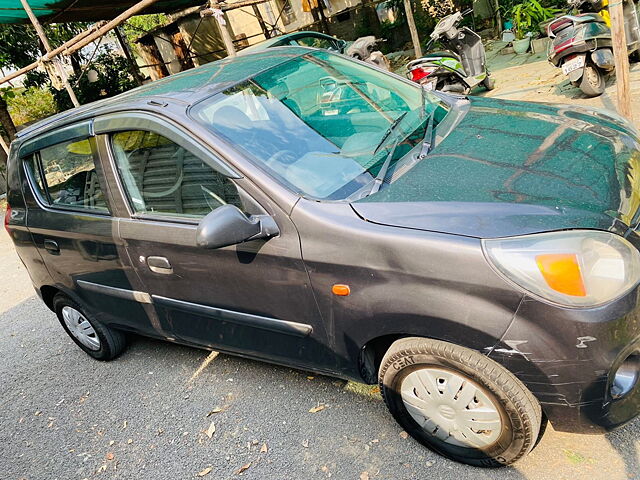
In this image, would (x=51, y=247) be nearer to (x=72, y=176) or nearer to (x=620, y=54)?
(x=72, y=176)

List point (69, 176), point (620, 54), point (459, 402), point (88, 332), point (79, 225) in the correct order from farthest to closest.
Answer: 1. point (620, 54)
2. point (88, 332)
3. point (69, 176)
4. point (79, 225)
5. point (459, 402)

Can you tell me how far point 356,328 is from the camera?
217 centimetres

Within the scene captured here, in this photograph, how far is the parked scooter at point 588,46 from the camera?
5.65 metres

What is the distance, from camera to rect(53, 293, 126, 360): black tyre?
3.68 meters

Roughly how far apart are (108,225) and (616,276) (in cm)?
255

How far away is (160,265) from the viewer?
271cm

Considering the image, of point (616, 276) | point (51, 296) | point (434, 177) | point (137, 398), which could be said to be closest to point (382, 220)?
point (434, 177)

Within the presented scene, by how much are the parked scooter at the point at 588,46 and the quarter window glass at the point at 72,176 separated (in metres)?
5.27

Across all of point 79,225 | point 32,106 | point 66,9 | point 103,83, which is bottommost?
point 79,225

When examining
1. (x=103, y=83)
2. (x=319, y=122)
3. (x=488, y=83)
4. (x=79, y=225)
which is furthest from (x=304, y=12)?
(x=319, y=122)

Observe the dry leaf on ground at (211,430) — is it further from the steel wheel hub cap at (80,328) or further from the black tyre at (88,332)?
the steel wheel hub cap at (80,328)

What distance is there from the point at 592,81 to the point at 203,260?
535 cm

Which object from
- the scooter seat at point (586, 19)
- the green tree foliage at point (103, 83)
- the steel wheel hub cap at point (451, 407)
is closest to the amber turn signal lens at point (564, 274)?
the steel wheel hub cap at point (451, 407)

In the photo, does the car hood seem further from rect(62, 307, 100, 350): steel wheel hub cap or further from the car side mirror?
rect(62, 307, 100, 350): steel wheel hub cap
